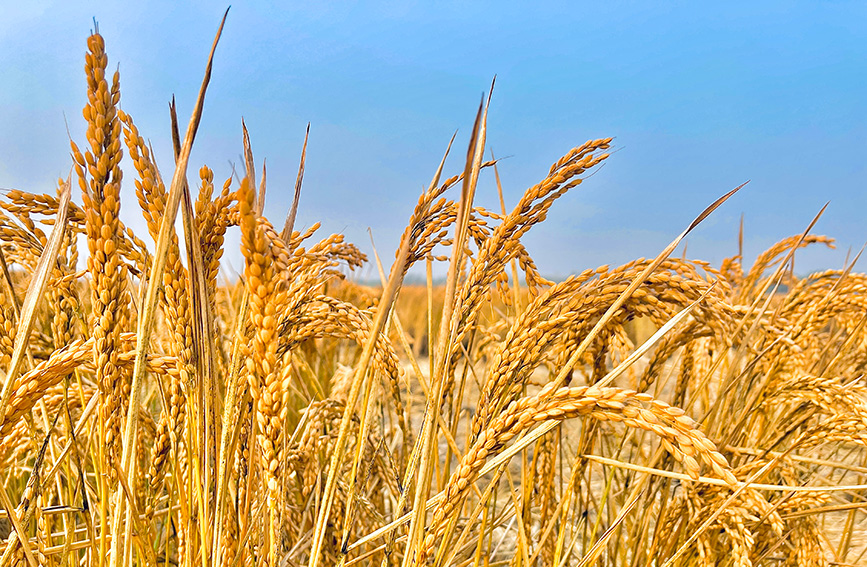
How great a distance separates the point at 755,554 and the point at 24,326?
1703mm

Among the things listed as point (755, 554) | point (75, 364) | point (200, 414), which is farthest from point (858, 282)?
point (75, 364)

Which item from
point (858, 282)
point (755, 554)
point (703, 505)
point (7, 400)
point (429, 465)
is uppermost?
point (858, 282)

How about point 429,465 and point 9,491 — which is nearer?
point 429,465

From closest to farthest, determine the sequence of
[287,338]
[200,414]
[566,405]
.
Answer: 1. [566,405]
2. [200,414]
3. [287,338]

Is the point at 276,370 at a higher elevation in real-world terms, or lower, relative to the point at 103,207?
lower

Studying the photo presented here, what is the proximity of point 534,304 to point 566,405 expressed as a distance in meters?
0.33

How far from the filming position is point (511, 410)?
2.42 feet

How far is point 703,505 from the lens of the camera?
138cm

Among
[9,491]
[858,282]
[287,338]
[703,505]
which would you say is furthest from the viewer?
[9,491]

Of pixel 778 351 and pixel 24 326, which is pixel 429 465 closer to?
pixel 24 326

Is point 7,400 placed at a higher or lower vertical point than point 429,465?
higher

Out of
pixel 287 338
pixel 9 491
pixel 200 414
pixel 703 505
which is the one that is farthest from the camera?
pixel 9 491

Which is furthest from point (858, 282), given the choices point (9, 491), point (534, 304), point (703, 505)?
point (9, 491)

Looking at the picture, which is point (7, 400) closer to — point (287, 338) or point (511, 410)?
point (287, 338)
